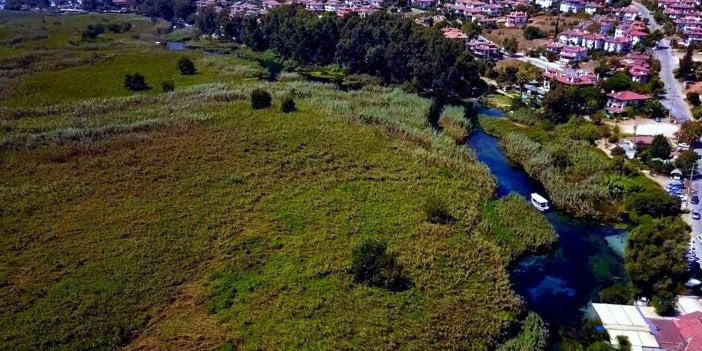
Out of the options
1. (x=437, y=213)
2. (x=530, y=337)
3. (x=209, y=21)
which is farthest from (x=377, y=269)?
(x=209, y=21)

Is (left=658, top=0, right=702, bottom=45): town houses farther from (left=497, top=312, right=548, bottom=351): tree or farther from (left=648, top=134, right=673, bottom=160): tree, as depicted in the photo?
(left=497, top=312, right=548, bottom=351): tree

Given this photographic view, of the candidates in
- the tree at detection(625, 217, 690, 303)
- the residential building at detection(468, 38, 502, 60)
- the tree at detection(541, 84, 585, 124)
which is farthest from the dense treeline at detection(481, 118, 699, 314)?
the residential building at detection(468, 38, 502, 60)

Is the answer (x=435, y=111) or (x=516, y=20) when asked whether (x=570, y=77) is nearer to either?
(x=435, y=111)

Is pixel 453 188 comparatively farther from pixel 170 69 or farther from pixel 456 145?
pixel 170 69

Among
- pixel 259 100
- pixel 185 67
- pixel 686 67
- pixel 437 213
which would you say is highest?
pixel 686 67

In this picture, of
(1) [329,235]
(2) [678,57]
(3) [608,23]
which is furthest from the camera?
(3) [608,23]

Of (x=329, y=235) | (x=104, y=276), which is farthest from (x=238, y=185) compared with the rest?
(x=104, y=276)
